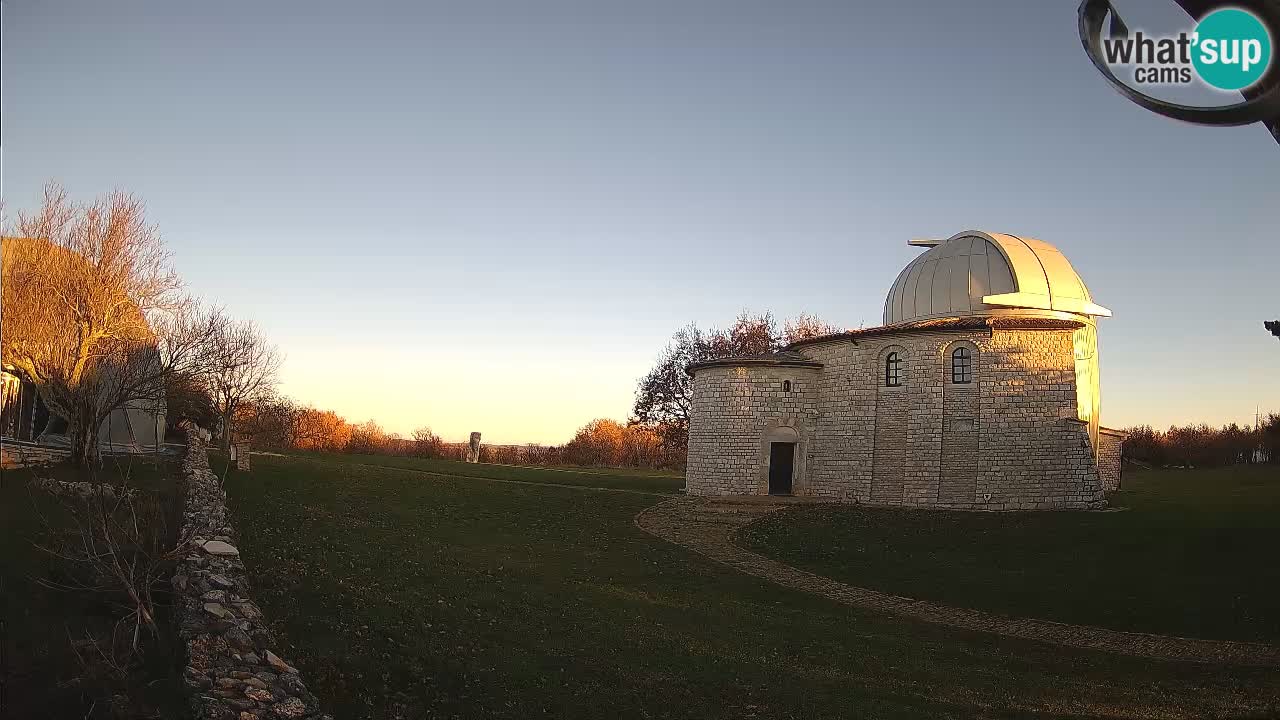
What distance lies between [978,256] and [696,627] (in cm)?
2050

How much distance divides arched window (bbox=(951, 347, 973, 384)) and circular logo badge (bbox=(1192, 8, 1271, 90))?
2301cm

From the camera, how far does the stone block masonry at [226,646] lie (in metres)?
6.61

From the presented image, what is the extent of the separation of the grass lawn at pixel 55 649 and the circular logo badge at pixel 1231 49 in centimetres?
819

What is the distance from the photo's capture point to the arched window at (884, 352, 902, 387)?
26.7 metres

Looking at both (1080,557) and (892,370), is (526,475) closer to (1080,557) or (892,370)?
(892,370)

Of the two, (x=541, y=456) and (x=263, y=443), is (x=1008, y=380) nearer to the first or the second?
(x=541, y=456)

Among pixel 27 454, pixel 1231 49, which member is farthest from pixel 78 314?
pixel 1231 49

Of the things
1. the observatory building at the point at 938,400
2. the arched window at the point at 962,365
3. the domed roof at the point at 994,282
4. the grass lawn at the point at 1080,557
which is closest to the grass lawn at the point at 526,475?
the observatory building at the point at 938,400

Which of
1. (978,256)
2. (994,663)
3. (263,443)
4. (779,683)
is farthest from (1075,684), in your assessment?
(263,443)

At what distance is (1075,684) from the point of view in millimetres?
9625

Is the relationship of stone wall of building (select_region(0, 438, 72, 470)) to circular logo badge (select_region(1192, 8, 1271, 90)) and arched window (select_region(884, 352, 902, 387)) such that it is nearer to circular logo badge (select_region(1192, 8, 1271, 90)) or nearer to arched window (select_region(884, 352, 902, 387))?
circular logo badge (select_region(1192, 8, 1271, 90))

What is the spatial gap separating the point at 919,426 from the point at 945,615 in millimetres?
12624

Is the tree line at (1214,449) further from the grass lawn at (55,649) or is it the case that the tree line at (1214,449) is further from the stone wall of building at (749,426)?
the grass lawn at (55,649)

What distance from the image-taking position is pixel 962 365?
25.7 metres
